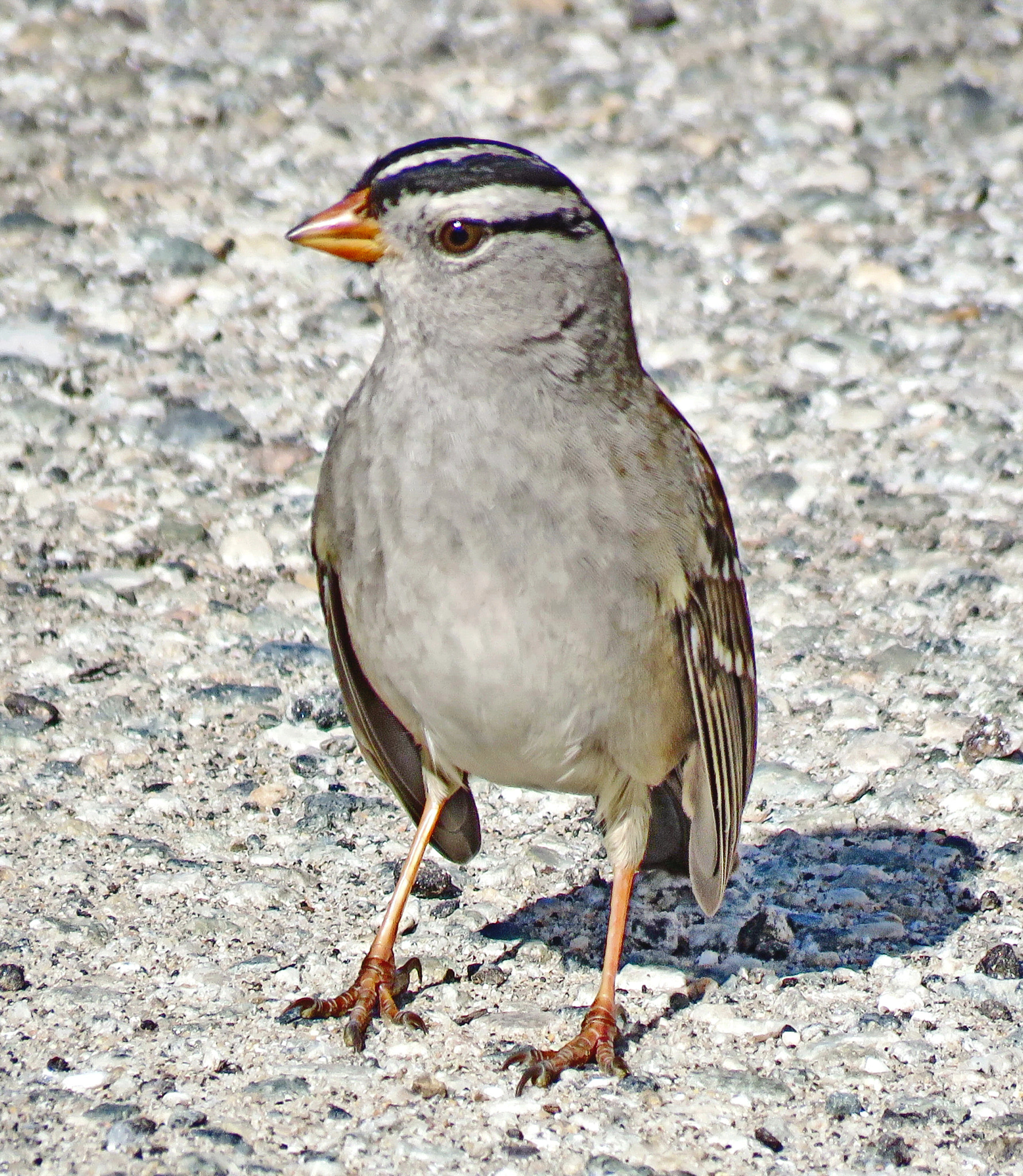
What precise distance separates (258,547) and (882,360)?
9.64 ft

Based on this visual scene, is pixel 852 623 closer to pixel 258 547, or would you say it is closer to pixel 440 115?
pixel 258 547

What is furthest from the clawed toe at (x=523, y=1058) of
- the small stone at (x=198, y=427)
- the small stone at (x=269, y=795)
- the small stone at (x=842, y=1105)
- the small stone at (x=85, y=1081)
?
the small stone at (x=198, y=427)

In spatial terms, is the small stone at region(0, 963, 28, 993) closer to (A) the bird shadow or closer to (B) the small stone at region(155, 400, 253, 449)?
(A) the bird shadow

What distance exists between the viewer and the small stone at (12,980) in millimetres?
4305

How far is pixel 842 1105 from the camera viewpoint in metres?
4.03

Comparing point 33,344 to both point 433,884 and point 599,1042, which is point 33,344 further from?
point 599,1042

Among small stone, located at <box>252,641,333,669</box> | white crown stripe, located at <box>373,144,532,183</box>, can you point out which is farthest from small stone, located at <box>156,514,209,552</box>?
white crown stripe, located at <box>373,144,532,183</box>

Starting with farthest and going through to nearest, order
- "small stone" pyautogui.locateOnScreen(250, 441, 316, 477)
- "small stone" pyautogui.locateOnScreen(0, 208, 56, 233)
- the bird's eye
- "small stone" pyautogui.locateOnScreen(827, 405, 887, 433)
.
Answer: "small stone" pyautogui.locateOnScreen(0, 208, 56, 233)
"small stone" pyautogui.locateOnScreen(827, 405, 887, 433)
"small stone" pyautogui.locateOnScreen(250, 441, 316, 477)
the bird's eye

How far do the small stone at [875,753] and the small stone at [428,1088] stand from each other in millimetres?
1912

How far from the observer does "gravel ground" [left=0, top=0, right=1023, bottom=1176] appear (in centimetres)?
407

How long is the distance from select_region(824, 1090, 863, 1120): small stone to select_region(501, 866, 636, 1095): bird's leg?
48 centimetres

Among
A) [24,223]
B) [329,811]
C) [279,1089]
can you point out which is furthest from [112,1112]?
[24,223]

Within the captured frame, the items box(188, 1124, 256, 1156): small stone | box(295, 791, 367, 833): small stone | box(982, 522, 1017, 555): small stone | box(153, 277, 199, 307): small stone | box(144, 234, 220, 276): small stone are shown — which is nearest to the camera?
Answer: box(188, 1124, 256, 1156): small stone

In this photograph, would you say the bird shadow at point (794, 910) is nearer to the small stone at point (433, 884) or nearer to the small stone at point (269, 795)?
the small stone at point (433, 884)
